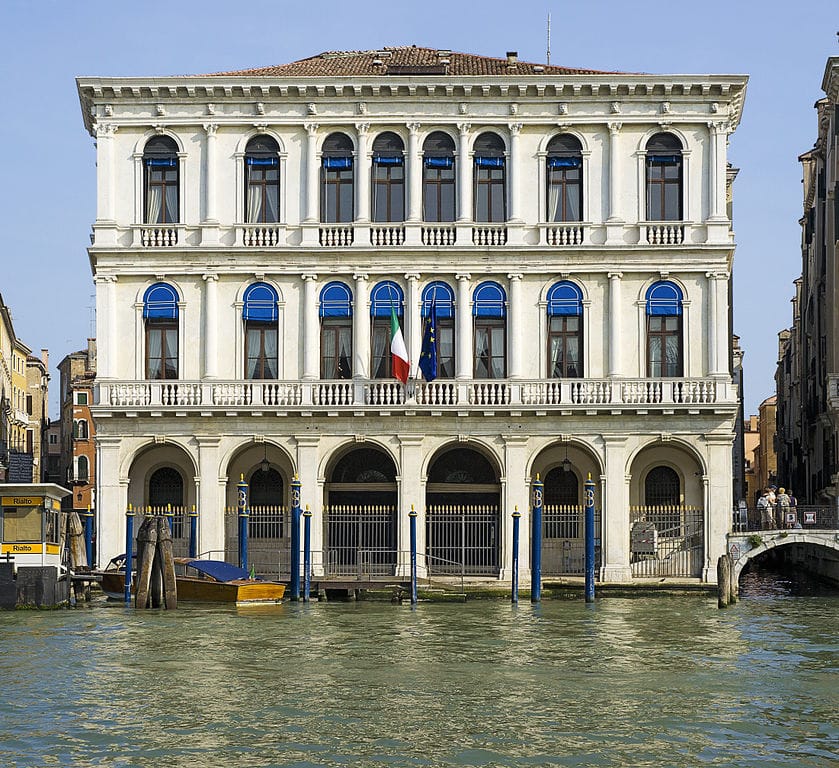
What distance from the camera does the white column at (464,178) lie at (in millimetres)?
40000

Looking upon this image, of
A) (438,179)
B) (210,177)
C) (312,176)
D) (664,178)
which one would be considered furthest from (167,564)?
(664,178)

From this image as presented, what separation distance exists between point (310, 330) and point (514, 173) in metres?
6.40

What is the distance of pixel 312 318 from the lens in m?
40.1

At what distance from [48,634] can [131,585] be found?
7.60m

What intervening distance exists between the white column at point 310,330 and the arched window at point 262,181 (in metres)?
1.96

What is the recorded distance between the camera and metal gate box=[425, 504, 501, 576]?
39.2 metres

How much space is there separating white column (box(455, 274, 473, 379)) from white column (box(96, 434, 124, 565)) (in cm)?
868

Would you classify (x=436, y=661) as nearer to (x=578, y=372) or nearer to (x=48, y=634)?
(x=48, y=634)

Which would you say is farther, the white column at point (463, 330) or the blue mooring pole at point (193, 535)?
the white column at point (463, 330)

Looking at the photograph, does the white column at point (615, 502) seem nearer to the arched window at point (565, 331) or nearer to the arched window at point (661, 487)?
the arched window at point (661, 487)

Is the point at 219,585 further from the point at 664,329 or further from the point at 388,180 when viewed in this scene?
the point at 664,329

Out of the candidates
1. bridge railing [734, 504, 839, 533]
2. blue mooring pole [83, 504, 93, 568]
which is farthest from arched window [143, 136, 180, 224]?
bridge railing [734, 504, 839, 533]

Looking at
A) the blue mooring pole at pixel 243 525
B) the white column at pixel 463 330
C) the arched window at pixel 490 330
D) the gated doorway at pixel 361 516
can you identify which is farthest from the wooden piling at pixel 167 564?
the arched window at pixel 490 330

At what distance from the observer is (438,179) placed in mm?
40438
